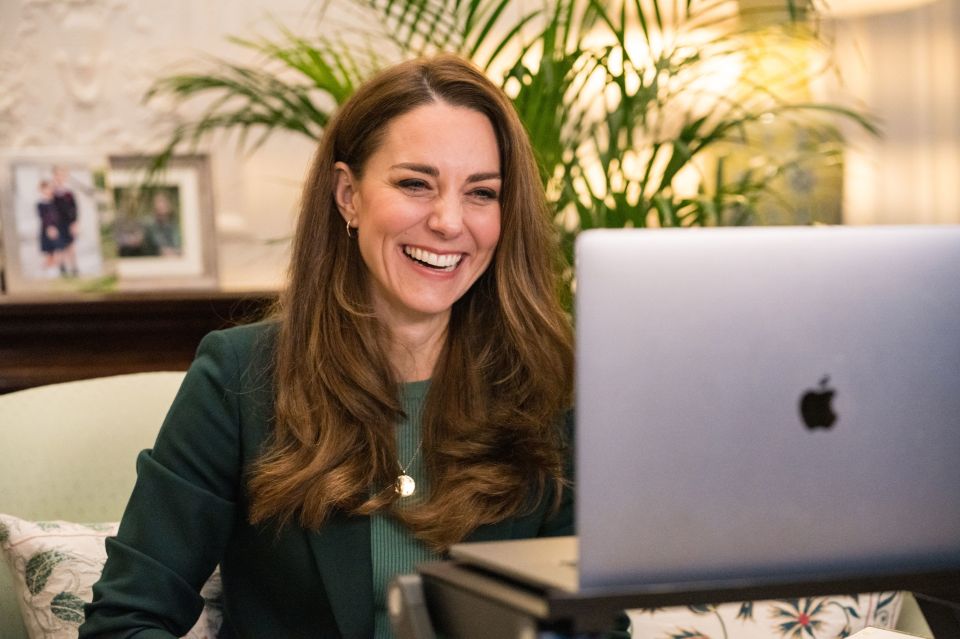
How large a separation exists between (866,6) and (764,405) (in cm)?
279

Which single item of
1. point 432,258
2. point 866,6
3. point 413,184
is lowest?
point 432,258

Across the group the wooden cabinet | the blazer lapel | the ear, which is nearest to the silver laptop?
the blazer lapel

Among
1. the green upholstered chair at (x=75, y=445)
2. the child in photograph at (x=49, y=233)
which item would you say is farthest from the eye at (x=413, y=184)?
the child in photograph at (x=49, y=233)

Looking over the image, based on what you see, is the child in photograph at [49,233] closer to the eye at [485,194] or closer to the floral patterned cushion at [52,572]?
the floral patterned cushion at [52,572]

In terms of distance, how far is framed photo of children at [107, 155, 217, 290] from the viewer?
269 cm

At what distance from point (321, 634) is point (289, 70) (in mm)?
1636

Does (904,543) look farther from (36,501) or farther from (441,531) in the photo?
(36,501)

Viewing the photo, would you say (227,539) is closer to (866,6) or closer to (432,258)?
Answer: (432,258)

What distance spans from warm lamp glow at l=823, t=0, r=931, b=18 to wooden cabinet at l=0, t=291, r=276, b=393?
1.87 m

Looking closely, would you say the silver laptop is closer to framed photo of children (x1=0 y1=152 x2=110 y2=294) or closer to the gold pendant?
the gold pendant

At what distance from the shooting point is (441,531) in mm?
1573

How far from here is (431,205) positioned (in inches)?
63.6

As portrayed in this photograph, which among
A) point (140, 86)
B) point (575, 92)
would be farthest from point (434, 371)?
point (140, 86)

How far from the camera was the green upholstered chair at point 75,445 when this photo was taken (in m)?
1.94
